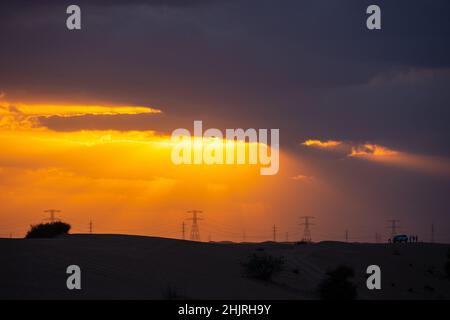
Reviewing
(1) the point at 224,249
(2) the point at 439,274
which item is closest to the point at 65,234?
(1) the point at 224,249

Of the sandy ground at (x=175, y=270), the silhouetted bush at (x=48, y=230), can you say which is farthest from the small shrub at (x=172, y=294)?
the silhouetted bush at (x=48, y=230)

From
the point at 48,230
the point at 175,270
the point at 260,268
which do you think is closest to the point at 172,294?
the point at 175,270

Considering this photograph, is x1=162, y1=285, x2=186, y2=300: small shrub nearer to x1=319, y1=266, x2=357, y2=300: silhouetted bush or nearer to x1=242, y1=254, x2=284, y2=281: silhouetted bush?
x1=242, y1=254, x2=284, y2=281: silhouetted bush

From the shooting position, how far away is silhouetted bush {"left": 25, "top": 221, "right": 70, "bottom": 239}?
220 ft

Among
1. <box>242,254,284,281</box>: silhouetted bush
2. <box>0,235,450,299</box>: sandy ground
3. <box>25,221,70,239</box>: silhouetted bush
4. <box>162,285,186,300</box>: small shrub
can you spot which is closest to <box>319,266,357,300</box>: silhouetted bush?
<box>0,235,450,299</box>: sandy ground

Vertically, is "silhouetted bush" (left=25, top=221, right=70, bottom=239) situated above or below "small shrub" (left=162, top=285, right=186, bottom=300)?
above

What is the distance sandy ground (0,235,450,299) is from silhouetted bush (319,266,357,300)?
2.83ft

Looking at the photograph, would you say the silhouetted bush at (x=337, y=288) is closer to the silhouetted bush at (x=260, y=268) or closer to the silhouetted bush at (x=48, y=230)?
the silhouetted bush at (x=260, y=268)

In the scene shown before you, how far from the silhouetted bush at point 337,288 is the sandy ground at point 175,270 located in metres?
0.86

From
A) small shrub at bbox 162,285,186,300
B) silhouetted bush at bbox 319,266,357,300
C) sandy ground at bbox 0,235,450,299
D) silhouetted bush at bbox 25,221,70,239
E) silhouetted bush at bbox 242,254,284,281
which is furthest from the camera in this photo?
silhouetted bush at bbox 25,221,70,239

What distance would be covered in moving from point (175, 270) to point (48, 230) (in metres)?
23.0

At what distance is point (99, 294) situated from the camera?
129 ft
